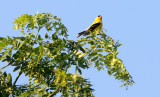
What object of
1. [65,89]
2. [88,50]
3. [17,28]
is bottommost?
[65,89]

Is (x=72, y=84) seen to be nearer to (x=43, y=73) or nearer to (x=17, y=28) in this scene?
(x=43, y=73)

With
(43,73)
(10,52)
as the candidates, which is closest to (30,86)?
(43,73)

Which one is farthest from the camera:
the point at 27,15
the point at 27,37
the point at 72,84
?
the point at 27,15

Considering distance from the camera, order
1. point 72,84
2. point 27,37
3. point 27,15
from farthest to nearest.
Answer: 1. point 27,15
2. point 27,37
3. point 72,84

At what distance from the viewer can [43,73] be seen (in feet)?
19.4

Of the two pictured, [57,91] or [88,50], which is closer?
[57,91]

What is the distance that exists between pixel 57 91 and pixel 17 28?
2054 millimetres

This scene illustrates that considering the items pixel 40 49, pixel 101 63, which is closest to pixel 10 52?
pixel 40 49

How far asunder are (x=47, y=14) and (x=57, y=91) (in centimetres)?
203

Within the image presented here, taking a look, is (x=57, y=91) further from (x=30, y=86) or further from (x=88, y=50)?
(x=88, y=50)

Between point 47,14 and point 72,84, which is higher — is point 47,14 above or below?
above

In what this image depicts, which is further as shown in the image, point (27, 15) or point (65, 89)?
point (27, 15)

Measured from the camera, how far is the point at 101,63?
6152mm

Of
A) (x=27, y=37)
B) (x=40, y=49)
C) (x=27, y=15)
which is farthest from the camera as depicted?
(x=27, y=15)
